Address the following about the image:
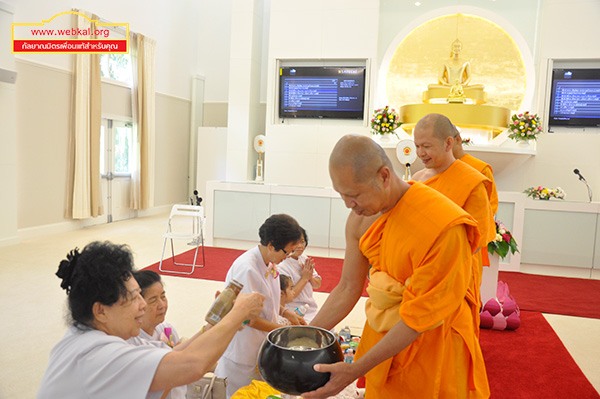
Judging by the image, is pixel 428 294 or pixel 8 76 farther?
pixel 8 76

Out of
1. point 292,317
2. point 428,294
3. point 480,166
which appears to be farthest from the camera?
point 292,317

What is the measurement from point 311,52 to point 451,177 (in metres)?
6.46

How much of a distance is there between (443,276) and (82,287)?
1028 millimetres

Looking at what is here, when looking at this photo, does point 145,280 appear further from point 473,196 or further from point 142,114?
point 142,114

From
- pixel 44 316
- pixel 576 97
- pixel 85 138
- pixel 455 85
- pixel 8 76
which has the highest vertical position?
pixel 455 85

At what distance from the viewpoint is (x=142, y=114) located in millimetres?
9492

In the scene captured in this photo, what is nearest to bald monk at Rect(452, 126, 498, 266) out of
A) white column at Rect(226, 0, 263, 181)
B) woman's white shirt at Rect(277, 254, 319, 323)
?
woman's white shirt at Rect(277, 254, 319, 323)

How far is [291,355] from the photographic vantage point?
1288 mm

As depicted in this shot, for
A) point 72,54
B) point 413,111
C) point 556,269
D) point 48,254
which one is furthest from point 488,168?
point 72,54

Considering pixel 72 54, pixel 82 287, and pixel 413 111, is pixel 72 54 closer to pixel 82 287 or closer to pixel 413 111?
pixel 413 111

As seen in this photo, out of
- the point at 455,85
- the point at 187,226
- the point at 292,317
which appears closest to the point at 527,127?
the point at 455,85

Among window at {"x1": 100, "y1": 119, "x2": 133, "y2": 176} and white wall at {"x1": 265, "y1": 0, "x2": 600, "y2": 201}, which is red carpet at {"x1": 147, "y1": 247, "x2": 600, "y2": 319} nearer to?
white wall at {"x1": 265, "y1": 0, "x2": 600, "y2": 201}

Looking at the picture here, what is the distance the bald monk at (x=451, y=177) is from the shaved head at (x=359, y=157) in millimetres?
1006

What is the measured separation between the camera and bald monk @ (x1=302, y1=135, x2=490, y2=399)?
1.24 metres
